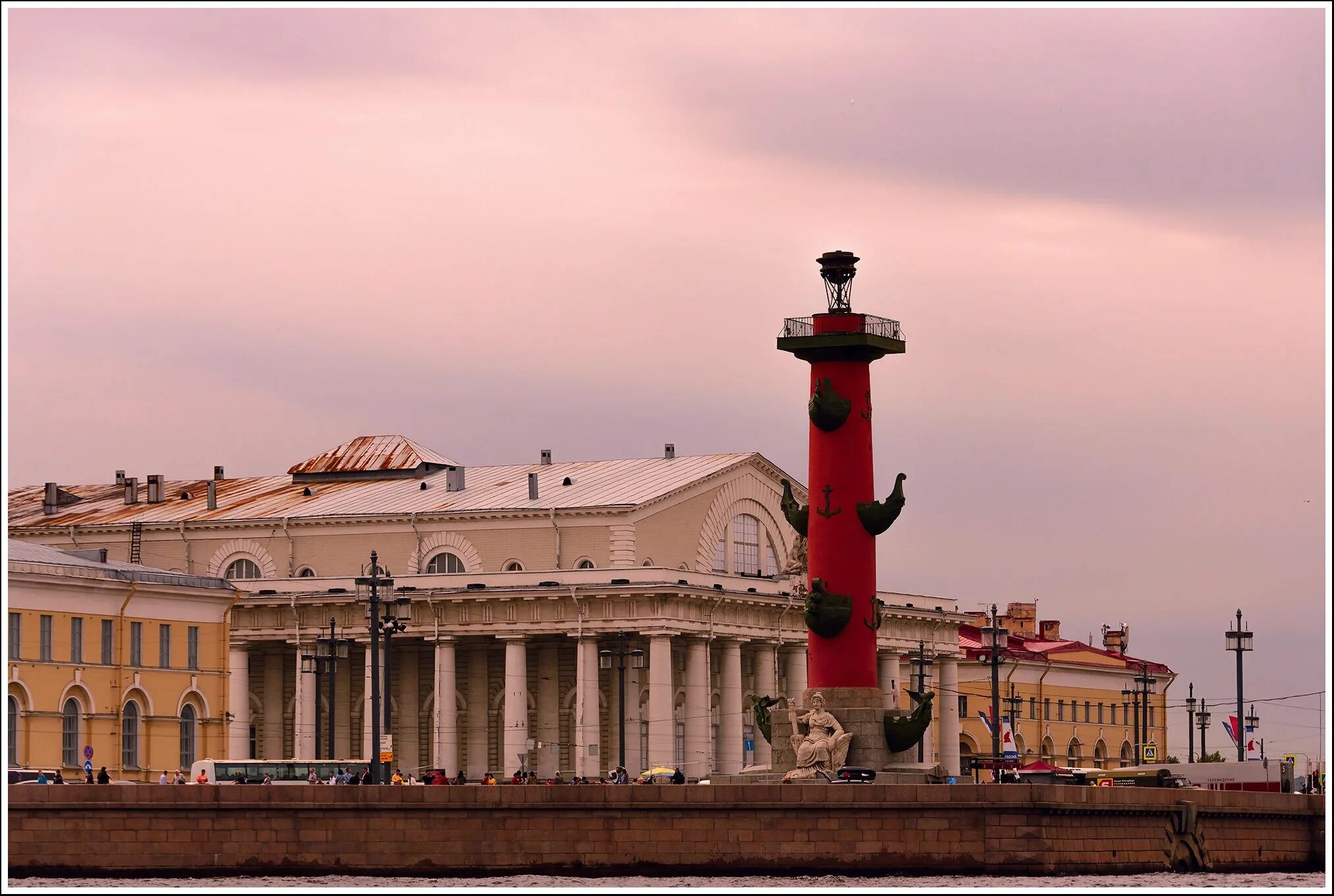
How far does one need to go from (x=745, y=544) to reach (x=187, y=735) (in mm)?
24328

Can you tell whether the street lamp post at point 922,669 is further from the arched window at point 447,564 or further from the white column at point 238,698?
the white column at point 238,698

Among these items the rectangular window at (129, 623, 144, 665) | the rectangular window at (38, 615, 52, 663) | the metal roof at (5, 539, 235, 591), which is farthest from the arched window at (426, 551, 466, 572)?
the rectangular window at (38, 615, 52, 663)

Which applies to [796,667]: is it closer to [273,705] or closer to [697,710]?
[697,710]

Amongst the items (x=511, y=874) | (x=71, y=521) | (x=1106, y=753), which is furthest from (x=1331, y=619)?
(x=1106, y=753)

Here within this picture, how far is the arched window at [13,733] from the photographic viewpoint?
77.4m

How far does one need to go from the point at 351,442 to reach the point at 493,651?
1460cm

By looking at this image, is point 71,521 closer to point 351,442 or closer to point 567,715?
point 351,442

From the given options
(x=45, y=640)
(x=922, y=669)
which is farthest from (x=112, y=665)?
(x=922, y=669)

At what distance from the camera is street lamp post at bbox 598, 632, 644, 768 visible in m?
79.6

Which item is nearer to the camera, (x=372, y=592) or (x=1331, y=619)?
(x=1331, y=619)

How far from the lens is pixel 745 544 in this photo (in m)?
104

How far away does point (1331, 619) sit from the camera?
39.8 metres

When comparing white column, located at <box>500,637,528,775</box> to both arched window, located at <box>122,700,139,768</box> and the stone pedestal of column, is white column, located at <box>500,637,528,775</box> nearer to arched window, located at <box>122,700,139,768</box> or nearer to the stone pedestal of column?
arched window, located at <box>122,700,139,768</box>

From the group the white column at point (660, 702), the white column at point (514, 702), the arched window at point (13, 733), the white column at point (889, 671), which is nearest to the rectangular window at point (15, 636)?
the arched window at point (13, 733)
